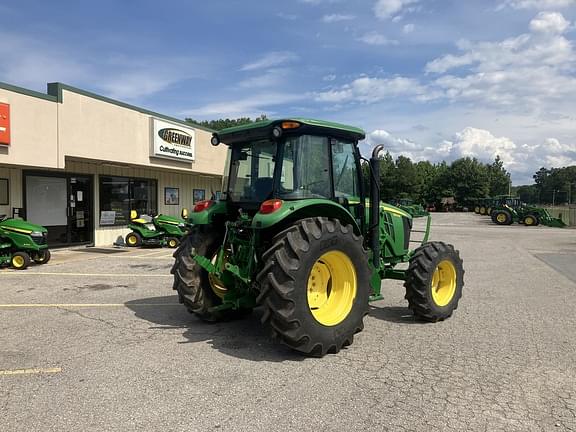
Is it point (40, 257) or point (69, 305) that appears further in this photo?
point (40, 257)

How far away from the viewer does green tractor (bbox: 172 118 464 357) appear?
179 inches

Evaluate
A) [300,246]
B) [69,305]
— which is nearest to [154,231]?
[69,305]

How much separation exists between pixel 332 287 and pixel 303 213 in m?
0.90

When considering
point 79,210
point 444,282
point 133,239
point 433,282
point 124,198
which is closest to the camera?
point 433,282

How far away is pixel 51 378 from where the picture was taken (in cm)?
409

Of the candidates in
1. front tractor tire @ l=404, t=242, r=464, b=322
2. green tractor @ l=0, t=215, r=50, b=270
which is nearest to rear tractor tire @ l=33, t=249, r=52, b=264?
green tractor @ l=0, t=215, r=50, b=270

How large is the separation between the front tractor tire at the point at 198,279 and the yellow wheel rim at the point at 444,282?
288 cm

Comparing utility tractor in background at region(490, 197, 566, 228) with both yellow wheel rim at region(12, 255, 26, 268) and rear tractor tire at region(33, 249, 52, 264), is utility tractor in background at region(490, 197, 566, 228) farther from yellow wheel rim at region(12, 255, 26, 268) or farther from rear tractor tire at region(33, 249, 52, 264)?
yellow wheel rim at region(12, 255, 26, 268)

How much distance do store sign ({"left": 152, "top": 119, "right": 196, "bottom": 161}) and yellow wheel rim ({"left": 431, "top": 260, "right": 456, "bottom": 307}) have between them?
1131 centimetres

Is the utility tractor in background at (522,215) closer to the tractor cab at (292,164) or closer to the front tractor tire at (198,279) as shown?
the tractor cab at (292,164)

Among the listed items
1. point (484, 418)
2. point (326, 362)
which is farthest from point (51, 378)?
point (484, 418)

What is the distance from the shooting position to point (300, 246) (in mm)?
4566

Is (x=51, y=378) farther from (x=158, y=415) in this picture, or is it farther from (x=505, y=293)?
(x=505, y=293)

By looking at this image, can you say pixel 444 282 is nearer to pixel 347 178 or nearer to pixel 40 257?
pixel 347 178
